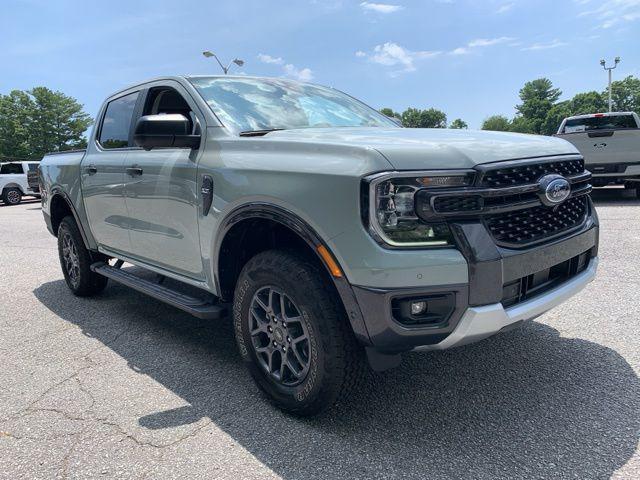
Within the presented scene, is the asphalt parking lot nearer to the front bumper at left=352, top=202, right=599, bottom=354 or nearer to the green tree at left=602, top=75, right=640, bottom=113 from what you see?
the front bumper at left=352, top=202, right=599, bottom=354

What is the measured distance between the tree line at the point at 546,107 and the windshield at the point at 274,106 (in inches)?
3181

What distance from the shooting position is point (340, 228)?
7.32 ft

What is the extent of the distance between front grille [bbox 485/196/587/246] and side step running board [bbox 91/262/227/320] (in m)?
1.68

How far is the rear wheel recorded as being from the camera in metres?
23.0

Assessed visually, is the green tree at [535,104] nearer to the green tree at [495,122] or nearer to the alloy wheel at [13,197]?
the green tree at [495,122]

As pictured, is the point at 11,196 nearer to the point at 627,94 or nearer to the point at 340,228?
the point at 340,228

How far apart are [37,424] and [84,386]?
A: 447mm

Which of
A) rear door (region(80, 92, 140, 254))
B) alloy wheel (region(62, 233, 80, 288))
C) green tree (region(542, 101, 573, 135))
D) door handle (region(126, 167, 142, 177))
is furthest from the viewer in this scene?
green tree (region(542, 101, 573, 135))

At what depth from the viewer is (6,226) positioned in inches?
520

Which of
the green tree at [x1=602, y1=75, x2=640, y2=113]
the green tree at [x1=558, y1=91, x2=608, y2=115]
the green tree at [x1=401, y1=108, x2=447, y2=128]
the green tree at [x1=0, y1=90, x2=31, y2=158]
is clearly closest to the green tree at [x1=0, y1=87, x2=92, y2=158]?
the green tree at [x1=0, y1=90, x2=31, y2=158]

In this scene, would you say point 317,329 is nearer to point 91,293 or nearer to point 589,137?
point 91,293

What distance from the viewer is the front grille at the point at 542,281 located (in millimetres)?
2330

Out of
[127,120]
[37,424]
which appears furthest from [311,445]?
[127,120]

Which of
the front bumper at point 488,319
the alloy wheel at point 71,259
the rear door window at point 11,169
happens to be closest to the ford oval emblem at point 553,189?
the front bumper at point 488,319
